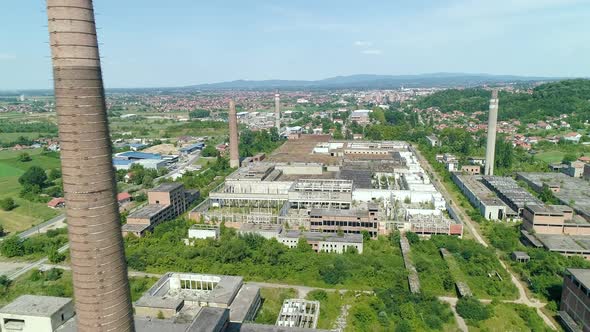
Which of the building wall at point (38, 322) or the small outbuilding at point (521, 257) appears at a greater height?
the building wall at point (38, 322)

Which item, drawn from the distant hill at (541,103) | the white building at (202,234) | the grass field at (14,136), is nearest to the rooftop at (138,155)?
the grass field at (14,136)

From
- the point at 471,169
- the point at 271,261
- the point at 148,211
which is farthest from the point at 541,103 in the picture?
the point at 148,211

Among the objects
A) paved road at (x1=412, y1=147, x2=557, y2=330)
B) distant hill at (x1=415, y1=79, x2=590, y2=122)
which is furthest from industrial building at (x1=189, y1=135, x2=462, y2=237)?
distant hill at (x1=415, y1=79, x2=590, y2=122)

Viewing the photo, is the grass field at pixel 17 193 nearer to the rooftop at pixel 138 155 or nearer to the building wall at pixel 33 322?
the rooftop at pixel 138 155

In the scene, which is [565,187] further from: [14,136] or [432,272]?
[14,136]

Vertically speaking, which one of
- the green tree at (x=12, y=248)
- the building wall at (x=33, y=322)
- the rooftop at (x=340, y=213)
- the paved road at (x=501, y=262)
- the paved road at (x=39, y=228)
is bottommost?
the paved road at (x=501, y=262)

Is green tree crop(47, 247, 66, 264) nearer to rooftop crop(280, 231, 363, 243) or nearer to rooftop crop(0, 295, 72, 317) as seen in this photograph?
rooftop crop(0, 295, 72, 317)
